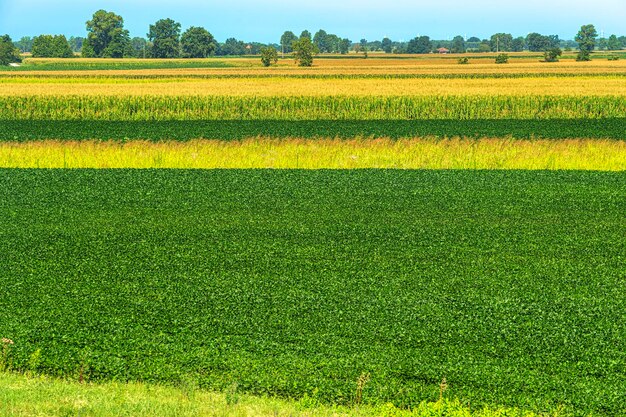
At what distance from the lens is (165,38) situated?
184 meters

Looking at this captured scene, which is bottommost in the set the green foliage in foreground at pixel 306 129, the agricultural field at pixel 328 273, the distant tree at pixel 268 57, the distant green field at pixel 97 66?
the green foliage in foreground at pixel 306 129

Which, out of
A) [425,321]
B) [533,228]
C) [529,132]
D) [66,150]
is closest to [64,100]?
[66,150]

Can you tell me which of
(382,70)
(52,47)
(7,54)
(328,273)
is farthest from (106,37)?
(328,273)

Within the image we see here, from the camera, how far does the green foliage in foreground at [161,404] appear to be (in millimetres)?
7485

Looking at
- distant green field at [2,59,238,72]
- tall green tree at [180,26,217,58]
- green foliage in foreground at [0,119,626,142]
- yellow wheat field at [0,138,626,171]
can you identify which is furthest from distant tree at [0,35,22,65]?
yellow wheat field at [0,138,626,171]

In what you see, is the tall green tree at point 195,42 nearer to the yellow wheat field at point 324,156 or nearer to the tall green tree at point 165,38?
the tall green tree at point 165,38

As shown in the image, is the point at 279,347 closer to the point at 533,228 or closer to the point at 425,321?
the point at 425,321

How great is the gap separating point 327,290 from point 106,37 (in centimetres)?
17756

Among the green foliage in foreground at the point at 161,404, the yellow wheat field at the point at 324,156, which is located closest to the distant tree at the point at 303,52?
the yellow wheat field at the point at 324,156

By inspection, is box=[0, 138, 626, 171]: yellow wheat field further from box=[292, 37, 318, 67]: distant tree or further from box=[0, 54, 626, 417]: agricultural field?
box=[292, 37, 318, 67]: distant tree

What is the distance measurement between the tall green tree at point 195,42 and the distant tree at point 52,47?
24.0 m

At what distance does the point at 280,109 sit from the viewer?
45625 millimetres

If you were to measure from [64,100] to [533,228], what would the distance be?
35.1m

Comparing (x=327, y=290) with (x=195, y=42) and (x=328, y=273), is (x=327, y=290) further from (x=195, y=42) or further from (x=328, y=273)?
(x=195, y=42)
